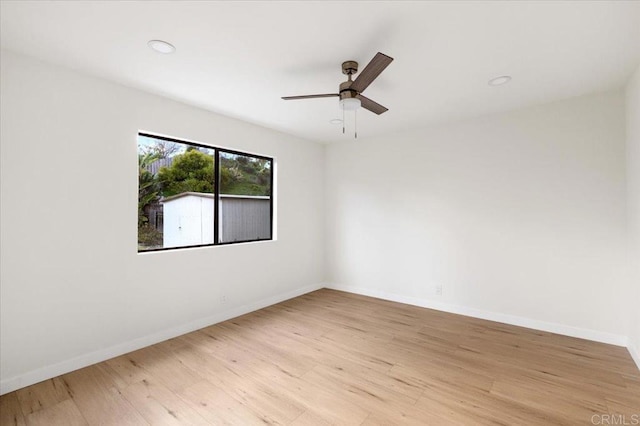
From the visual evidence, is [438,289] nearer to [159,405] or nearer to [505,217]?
[505,217]

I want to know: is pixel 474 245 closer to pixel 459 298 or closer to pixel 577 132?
pixel 459 298

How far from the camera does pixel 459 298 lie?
3.87 meters

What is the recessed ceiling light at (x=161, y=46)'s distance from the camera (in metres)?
2.09

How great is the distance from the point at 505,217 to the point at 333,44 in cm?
292

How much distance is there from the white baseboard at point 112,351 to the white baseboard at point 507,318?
1862 mm

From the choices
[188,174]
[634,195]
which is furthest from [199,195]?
[634,195]

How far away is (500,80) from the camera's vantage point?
8.82ft

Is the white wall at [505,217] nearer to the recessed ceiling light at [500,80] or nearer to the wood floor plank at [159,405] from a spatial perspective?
the recessed ceiling light at [500,80]

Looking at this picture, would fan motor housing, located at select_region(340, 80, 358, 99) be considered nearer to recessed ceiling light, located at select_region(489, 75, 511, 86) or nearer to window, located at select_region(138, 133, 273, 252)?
recessed ceiling light, located at select_region(489, 75, 511, 86)

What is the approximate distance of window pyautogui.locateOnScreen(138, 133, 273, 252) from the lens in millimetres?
3100

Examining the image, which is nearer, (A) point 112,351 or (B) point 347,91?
(B) point 347,91

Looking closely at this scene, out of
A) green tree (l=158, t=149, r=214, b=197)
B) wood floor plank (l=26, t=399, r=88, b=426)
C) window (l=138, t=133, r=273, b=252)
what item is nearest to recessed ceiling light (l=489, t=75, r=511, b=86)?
window (l=138, t=133, r=273, b=252)

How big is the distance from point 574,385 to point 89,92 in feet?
15.5

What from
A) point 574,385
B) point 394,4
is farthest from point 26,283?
point 574,385
